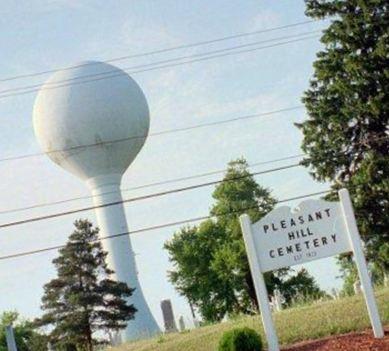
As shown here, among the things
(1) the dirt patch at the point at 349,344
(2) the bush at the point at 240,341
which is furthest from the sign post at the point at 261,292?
(1) the dirt patch at the point at 349,344

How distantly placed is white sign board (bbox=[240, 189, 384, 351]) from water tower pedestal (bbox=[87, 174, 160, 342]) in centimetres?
3283

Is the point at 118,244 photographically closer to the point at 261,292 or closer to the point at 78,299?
the point at 78,299

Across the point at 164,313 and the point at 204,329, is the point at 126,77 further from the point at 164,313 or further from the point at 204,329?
the point at 204,329

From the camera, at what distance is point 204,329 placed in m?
24.3

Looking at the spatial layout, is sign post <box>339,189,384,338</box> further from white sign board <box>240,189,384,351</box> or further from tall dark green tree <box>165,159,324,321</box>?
tall dark green tree <box>165,159,324,321</box>

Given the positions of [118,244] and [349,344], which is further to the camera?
[118,244]

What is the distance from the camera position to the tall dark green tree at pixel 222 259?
1945 inches

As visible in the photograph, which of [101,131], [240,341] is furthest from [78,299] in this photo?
[240,341]

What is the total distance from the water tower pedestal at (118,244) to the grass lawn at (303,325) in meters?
25.5

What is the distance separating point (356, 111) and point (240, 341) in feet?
60.6

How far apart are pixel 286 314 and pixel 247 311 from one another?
28.8 m

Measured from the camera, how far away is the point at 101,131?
155 ft

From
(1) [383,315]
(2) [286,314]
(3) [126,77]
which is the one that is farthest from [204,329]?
(3) [126,77]

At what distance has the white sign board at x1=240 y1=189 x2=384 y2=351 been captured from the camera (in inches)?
680
